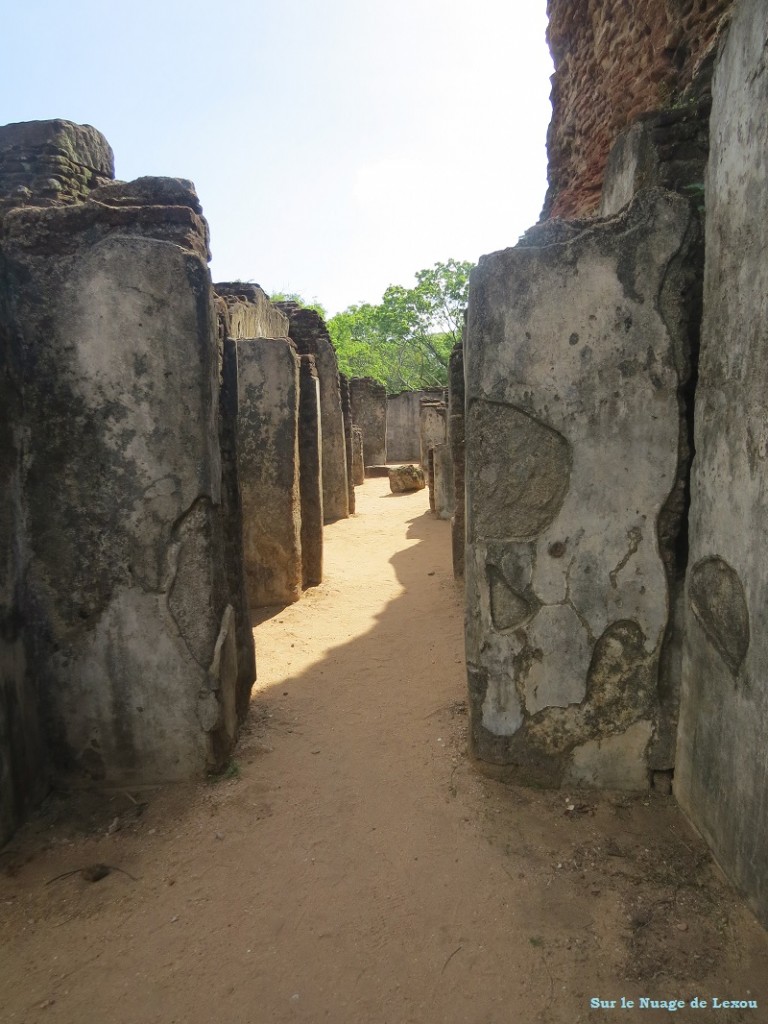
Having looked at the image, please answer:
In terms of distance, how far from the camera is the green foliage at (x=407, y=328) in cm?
2472

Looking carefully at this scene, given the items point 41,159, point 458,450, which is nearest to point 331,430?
point 458,450

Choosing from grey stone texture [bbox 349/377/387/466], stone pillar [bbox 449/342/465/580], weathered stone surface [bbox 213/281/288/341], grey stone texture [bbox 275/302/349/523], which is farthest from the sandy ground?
grey stone texture [bbox 349/377/387/466]

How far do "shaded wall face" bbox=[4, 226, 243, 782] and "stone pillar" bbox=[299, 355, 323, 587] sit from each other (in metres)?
3.23

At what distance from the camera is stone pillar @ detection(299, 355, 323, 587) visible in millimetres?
5879

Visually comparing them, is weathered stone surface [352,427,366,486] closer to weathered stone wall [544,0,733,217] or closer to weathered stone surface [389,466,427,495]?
weathered stone surface [389,466,427,495]

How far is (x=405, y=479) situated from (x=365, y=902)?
10.9m

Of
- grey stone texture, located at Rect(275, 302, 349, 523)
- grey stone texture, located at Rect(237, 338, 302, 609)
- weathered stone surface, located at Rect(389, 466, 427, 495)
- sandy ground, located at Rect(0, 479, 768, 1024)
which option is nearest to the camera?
sandy ground, located at Rect(0, 479, 768, 1024)

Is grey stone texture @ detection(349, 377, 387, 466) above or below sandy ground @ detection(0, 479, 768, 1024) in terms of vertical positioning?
above

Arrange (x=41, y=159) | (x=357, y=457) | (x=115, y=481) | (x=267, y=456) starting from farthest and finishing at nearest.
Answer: (x=357, y=457), (x=267, y=456), (x=41, y=159), (x=115, y=481)

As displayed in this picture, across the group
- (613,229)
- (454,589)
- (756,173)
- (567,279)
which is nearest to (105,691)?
(567,279)

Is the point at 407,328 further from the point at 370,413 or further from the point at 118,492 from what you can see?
the point at 118,492

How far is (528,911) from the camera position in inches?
76.9

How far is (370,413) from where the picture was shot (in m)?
18.1

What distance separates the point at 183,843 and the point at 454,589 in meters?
3.42
